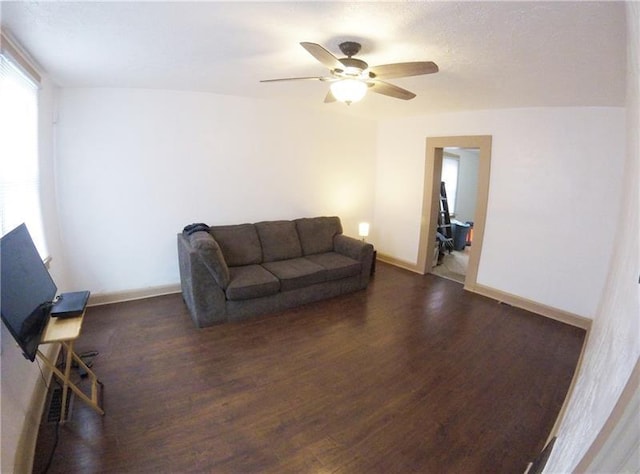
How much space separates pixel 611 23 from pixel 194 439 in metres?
3.24

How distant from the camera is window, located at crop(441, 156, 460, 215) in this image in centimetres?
659

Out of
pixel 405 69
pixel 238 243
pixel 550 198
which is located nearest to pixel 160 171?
pixel 238 243

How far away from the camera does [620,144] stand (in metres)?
2.83

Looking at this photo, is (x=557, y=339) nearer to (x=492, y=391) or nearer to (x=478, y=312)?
(x=478, y=312)

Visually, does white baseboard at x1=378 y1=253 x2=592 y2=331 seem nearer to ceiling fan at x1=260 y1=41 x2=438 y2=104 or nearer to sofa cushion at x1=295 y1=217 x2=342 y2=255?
sofa cushion at x1=295 y1=217 x2=342 y2=255

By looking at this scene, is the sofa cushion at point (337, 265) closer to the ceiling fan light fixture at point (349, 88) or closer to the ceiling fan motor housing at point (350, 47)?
the ceiling fan light fixture at point (349, 88)

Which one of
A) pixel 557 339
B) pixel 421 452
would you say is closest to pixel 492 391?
pixel 421 452

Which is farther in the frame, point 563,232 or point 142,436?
point 563,232

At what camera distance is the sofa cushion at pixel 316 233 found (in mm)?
4133

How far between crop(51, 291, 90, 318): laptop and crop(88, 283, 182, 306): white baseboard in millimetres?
1512

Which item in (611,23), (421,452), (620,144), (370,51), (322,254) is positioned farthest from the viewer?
(322,254)

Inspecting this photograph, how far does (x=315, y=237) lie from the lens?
421cm

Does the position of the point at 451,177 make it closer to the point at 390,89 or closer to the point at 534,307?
the point at 534,307

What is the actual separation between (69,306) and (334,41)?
8.17ft
